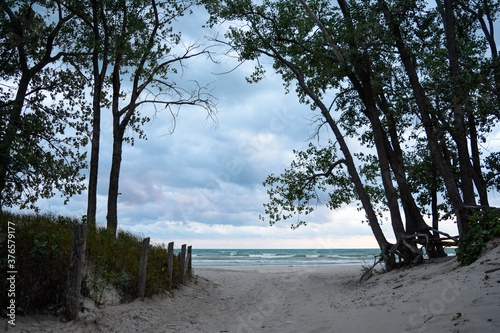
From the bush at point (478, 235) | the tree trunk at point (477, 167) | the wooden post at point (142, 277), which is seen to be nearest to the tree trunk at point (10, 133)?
the wooden post at point (142, 277)

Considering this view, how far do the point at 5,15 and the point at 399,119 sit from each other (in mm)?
17548

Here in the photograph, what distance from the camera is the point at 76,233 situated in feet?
21.8

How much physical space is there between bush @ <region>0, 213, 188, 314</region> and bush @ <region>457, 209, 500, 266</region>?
793 centimetres

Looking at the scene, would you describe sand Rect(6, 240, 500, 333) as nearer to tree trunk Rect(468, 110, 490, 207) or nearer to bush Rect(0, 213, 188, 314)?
bush Rect(0, 213, 188, 314)

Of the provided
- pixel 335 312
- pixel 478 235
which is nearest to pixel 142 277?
pixel 335 312

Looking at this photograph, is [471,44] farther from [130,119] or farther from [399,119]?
[130,119]

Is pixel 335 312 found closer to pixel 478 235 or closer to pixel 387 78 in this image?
pixel 478 235

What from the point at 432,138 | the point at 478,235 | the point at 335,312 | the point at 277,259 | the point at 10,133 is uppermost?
the point at 10,133

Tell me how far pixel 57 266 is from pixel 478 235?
31.0 feet

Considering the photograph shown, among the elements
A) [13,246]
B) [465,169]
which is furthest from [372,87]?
[13,246]

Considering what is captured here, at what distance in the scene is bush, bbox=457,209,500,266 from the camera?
29.0 feet

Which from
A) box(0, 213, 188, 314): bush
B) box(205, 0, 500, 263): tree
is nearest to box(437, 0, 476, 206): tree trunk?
box(205, 0, 500, 263): tree

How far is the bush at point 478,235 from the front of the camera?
8844 millimetres

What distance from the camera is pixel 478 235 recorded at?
9.04 metres
